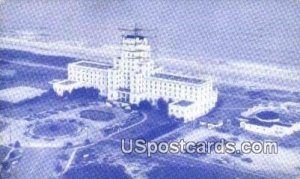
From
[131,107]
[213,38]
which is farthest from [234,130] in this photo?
[213,38]

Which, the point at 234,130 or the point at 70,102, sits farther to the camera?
the point at 70,102

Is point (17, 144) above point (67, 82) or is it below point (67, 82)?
below

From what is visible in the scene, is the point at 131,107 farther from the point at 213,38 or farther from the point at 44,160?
the point at 213,38

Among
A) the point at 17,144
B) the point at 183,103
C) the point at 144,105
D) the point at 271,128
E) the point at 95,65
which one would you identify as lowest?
the point at 17,144

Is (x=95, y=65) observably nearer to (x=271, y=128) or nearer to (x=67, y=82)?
(x=67, y=82)

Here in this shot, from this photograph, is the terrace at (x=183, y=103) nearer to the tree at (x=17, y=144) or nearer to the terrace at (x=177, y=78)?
the terrace at (x=177, y=78)

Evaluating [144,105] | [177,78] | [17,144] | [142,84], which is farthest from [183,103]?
[17,144]

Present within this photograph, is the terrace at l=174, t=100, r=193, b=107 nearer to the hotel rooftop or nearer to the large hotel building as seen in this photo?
the large hotel building
